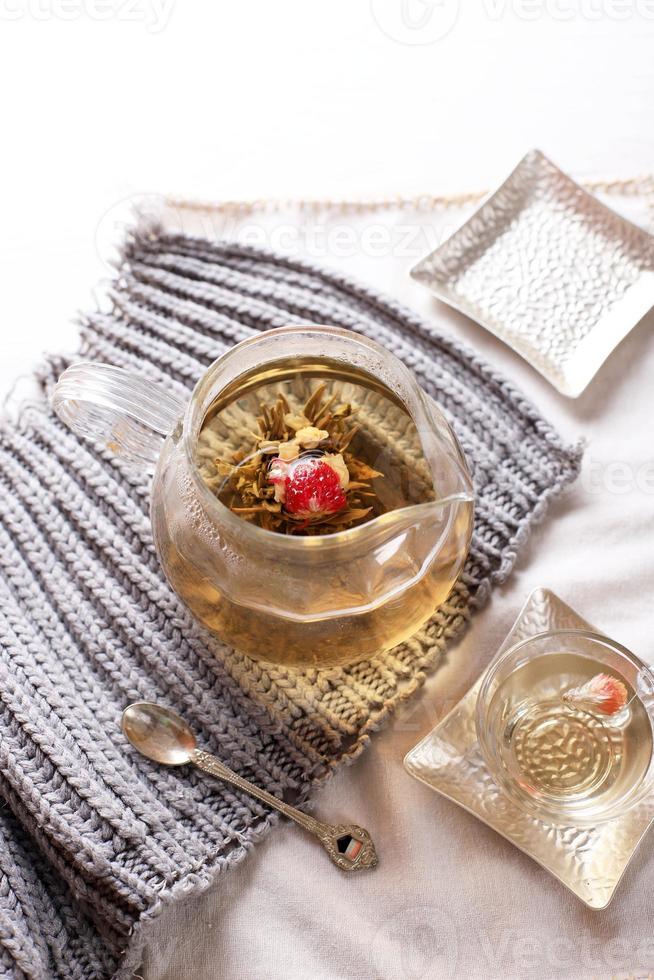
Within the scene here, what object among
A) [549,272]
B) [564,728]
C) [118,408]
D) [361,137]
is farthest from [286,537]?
[361,137]

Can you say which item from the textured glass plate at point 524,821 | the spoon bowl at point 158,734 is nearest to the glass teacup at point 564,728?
the textured glass plate at point 524,821

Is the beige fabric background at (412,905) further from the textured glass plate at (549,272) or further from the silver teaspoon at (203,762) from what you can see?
the textured glass plate at (549,272)

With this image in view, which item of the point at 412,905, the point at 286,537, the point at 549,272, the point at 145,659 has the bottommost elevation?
the point at 412,905

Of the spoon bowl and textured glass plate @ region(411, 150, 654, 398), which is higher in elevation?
textured glass plate @ region(411, 150, 654, 398)

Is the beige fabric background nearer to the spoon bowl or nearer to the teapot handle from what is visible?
the spoon bowl

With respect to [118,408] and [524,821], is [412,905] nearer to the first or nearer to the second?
[524,821]

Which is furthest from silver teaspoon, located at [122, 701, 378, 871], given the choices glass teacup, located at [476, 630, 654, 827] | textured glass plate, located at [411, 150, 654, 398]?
textured glass plate, located at [411, 150, 654, 398]
